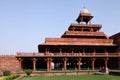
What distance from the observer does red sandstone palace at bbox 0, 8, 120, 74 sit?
3728 centimetres

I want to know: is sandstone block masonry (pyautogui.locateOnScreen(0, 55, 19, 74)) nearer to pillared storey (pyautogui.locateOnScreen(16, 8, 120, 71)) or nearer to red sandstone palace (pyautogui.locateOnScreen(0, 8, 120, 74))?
red sandstone palace (pyautogui.locateOnScreen(0, 8, 120, 74))

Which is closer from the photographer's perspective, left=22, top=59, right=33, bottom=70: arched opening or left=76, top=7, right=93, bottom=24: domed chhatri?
left=22, top=59, right=33, bottom=70: arched opening

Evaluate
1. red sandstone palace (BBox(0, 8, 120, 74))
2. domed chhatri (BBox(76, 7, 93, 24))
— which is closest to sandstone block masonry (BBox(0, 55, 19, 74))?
red sandstone palace (BBox(0, 8, 120, 74))

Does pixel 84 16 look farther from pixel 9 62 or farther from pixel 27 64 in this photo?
pixel 9 62

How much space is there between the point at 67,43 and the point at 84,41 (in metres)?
3.14

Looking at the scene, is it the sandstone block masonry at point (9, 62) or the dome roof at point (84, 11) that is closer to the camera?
the sandstone block masonry at point (9, 62)

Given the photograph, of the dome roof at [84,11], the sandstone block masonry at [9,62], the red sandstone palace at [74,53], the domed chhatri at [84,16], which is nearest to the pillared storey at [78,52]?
the red sandstone palace at [74,53]

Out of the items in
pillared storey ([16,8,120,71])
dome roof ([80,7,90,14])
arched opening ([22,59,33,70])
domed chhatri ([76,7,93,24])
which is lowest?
arched opening ([22,59,33,70])

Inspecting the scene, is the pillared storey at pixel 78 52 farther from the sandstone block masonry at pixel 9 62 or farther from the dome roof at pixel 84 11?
the dome roof at pixel 84 11

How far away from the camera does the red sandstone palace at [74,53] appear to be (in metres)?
37.3

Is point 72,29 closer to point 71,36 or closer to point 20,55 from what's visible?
point 71,36

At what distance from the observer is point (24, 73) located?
109ft

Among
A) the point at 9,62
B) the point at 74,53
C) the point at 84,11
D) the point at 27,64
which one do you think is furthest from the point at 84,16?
the point at 9,62

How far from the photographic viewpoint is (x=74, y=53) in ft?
124
